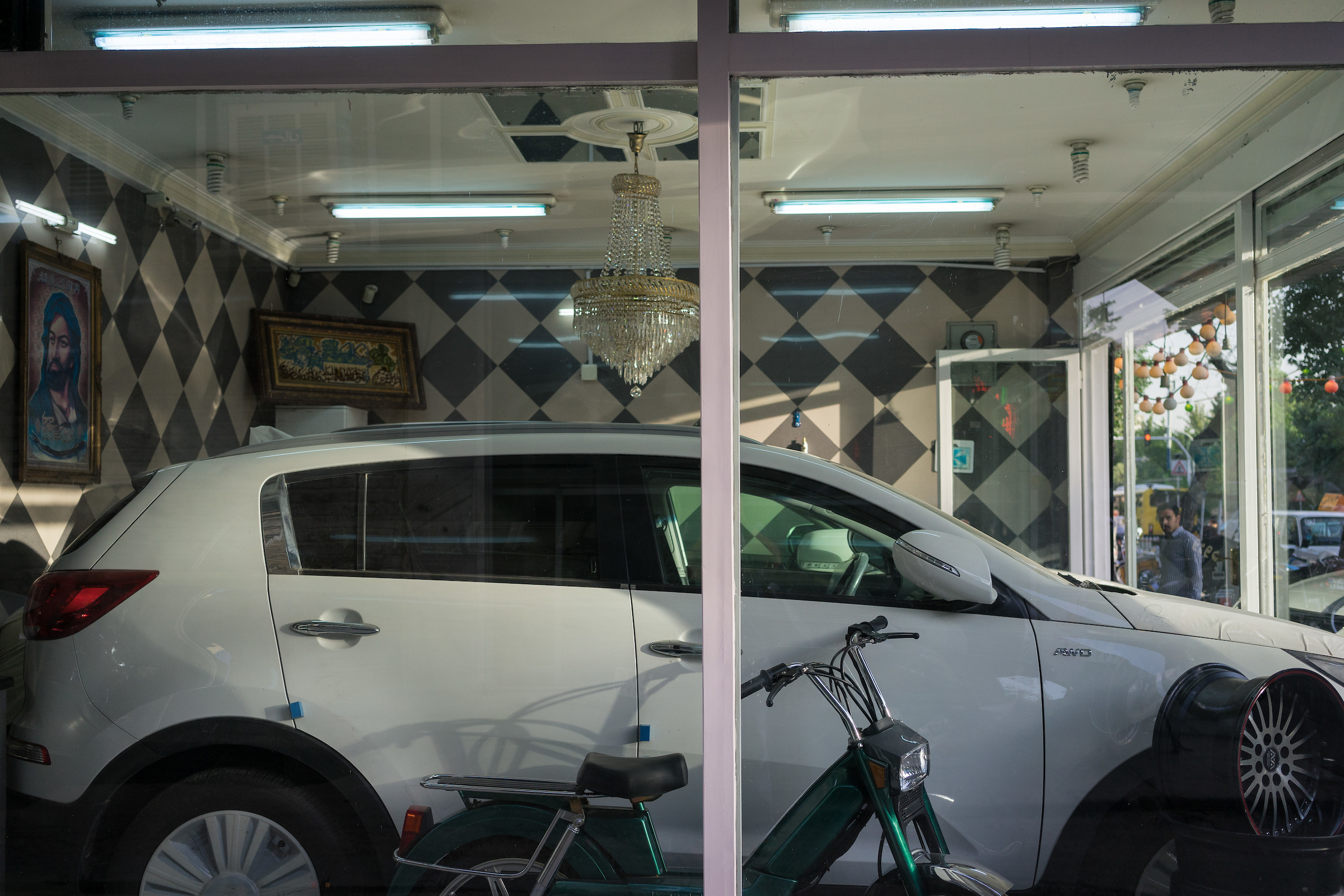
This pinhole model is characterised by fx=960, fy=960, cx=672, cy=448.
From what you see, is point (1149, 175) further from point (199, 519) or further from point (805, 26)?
point (199, 519)

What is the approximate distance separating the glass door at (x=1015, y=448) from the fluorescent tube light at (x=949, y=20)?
0.72 metres

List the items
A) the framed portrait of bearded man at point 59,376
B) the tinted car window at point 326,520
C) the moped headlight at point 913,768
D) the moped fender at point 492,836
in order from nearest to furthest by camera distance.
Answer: the moped headlight at point 913,768, the moped fender at point 492,836, the tinted car window at point 326,520, the framed portrait of bearded man at point 59,376

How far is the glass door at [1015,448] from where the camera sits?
223cm

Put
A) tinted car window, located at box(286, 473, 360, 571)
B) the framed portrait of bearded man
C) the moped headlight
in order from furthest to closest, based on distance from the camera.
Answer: the framed portrait of bearded man < tinted car window, located at box(286, 473, 360, 571) < the moped headlight

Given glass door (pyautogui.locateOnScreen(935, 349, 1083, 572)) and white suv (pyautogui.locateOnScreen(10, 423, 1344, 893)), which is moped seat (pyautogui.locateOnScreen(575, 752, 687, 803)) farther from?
glass door (pyautogui.locateOnScreen(935, 349, 1083, 572))

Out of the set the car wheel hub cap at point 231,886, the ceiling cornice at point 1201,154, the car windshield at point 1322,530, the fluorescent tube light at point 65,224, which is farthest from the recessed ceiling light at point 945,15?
the car wheel hub cap at point 231,886

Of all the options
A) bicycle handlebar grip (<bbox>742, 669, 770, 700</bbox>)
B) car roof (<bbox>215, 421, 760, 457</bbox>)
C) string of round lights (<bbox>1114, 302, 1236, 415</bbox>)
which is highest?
string of round lights (<bbox>1114, 302, 1236, 415</bbox>)

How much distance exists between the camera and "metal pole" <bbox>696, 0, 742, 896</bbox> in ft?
6.64

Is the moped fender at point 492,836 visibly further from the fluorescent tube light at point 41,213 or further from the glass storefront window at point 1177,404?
the fluorescent tube light at point 41,213

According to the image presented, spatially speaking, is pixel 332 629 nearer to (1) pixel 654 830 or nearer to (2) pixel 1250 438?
(1) pixel 654 830

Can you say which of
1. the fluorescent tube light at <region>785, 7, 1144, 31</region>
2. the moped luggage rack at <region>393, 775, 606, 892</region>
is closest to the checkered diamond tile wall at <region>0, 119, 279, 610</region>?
the moped luggage rack at <region>393, 775, 606, 892</region>

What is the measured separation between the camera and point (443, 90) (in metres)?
2.15

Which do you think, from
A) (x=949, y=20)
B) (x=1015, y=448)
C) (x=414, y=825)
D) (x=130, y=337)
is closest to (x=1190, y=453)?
(x=1015, y=448)

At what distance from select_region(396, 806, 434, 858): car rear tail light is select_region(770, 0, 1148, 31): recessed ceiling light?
189cm
